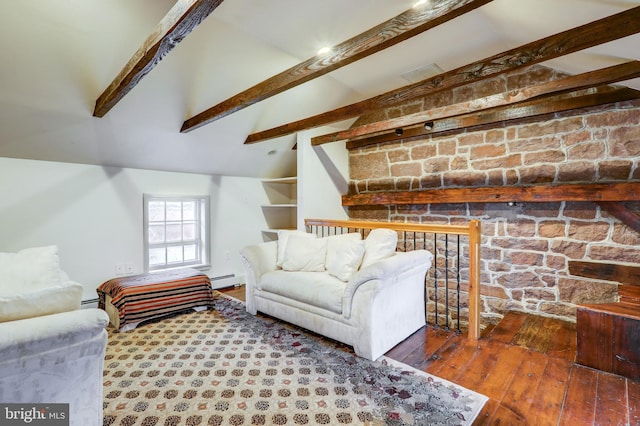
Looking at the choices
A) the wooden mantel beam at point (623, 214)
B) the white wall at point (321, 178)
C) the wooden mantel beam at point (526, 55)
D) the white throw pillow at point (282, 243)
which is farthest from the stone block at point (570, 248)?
the white wall at point (321, 178)

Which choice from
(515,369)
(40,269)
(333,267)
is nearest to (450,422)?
(515,369)

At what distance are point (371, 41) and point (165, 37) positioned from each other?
1.18 metres

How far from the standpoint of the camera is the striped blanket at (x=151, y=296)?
9.87ft

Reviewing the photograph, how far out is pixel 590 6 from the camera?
1683 millimetres

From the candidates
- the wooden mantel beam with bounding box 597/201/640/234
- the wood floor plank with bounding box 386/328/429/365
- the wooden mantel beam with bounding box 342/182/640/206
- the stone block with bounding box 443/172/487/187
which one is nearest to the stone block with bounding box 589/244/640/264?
the wooden mantel beam with bounding box 597/201/640/234

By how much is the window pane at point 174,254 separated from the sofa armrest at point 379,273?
2.93 meters

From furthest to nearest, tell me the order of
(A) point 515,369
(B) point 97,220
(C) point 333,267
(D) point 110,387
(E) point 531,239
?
(B) point 97,220
(E) point 531,239
(C) point 333,267
(A) point 515,369
(D) point 110,387

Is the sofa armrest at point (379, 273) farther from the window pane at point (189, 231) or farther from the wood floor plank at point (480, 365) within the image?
the window pane at point (189, 231)

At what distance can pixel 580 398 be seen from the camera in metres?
1.87

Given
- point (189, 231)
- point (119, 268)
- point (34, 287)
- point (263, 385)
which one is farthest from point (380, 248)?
point (119, 268)

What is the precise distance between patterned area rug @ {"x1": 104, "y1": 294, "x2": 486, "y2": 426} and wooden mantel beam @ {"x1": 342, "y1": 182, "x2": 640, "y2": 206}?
2.13 m

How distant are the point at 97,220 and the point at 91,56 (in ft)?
6.38

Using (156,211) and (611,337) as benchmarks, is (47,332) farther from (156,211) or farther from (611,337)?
(611,337)

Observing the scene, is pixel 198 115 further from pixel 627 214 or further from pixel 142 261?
pixel 627 214
